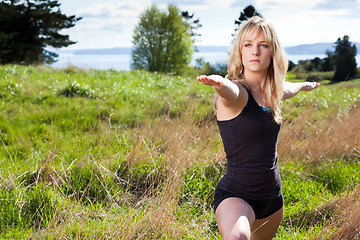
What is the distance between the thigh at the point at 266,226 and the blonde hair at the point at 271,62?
0.68m

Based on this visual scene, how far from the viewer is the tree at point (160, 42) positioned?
3844cm

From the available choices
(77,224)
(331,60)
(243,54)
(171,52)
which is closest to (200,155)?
(77,224)

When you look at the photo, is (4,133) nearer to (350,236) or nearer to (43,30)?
(350,236)

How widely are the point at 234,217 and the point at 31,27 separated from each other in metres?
28.5

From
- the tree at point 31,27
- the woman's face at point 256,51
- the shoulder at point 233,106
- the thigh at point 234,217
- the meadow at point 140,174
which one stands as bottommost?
the meadow at point 140,174

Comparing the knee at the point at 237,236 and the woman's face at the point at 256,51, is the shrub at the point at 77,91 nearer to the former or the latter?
the woman's face at the point at 256,51

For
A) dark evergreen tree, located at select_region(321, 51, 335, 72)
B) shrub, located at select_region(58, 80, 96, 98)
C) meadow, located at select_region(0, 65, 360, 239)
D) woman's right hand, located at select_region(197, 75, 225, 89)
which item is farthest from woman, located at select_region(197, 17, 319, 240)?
dark evergreen tree, located at select_region(321, 51, 335, 72)

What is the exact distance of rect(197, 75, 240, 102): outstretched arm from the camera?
1.98 metres

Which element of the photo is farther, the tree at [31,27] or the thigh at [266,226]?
the tree at [31,27]

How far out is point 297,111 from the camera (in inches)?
311

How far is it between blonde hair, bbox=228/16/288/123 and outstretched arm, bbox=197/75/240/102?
0.98ft

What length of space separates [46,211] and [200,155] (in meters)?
1.92

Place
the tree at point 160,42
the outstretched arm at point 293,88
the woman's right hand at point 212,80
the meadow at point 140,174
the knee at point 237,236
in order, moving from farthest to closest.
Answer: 1. the tree at point 160,42
2. the meadow at point 140,174
3. the outstretched arm at point 293,88
4. the knee at point 237,236
5. the woman's right hand at point 212,80

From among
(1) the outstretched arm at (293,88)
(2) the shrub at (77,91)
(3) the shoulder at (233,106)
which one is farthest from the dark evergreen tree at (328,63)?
(3) the shoulder at (233,106)
